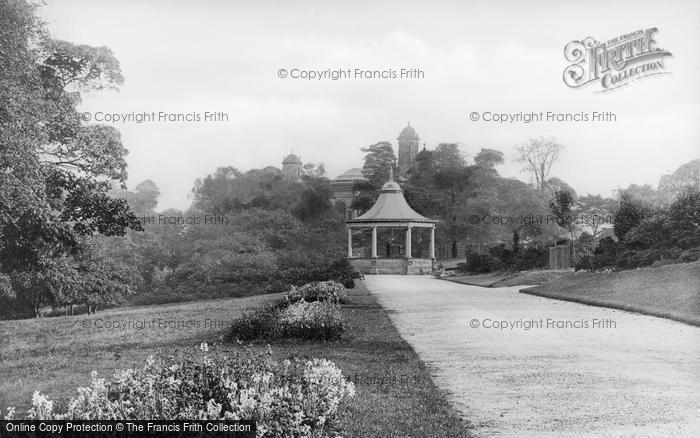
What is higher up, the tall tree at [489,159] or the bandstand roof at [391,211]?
the tall tree at [489,159]

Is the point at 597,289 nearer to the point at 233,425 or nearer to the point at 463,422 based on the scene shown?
the point at 463,422

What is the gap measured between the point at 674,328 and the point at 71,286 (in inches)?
509

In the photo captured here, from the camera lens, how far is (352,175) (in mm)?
78125

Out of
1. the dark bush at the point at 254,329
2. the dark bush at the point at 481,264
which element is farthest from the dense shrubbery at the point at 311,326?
the dark bush at the point at 481,264

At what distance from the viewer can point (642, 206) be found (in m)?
26.6

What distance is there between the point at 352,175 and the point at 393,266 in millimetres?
32397

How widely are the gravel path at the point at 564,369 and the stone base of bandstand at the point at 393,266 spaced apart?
29095 mm

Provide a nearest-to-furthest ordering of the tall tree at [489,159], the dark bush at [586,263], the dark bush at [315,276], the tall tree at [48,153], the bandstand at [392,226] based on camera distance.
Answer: the tall tree at [48,153] < the dark bush at [586,263] < the dark bush at [315,276] < the bandstand at [392,226] < the tall tree at [489,159]

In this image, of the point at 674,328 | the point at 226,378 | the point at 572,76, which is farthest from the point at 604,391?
the point at 572,76

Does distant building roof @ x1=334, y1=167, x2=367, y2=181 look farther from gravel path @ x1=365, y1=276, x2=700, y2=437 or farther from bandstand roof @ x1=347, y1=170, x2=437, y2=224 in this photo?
gravel path @ x1=365, y1=276, x2=700, y2=437

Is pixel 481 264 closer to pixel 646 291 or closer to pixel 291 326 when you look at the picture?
pixel 646 291

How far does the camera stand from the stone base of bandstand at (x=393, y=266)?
45906mm

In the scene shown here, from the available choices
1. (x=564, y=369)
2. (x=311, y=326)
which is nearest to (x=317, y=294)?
(x=311, y=326)

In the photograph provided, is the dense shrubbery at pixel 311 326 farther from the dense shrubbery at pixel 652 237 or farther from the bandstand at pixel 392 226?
the bandstand at pixel 392 226
